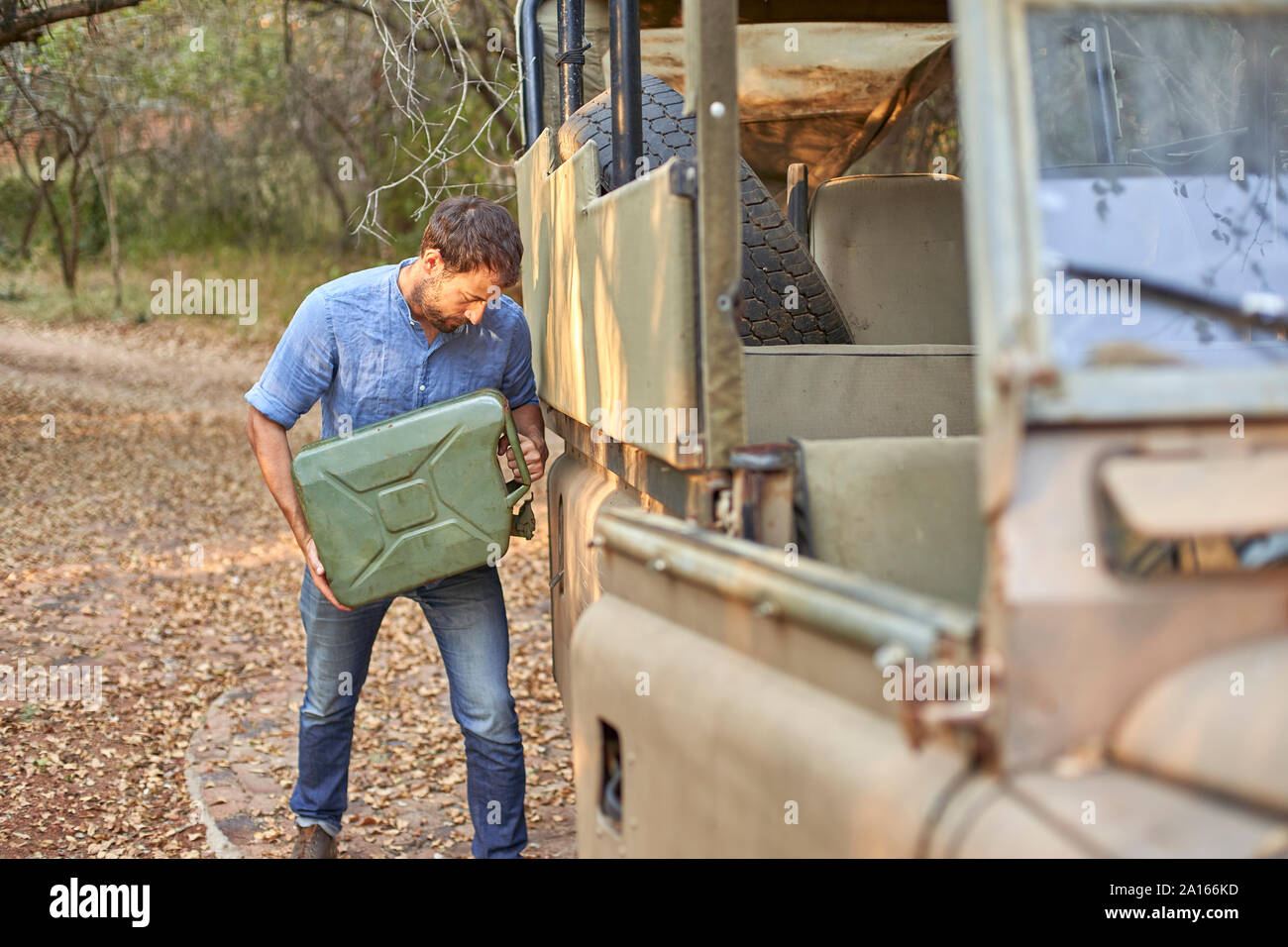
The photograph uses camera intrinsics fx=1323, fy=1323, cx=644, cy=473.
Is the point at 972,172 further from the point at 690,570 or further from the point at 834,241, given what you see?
the point at 834,241

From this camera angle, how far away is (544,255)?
4645 mm

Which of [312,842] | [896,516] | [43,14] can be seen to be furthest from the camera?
[43,14]

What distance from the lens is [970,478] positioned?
2715mm

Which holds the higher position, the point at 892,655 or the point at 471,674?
the point at 892,655

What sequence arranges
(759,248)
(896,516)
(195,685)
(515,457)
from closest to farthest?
(896,516)
(515,457)
(759,248)
(195,685)

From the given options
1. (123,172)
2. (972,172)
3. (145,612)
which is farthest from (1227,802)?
(123,172)

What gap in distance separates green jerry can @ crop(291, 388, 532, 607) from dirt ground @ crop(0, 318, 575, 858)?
4.85ft

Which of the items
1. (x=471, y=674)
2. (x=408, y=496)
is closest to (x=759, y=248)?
(x=408, y=496)

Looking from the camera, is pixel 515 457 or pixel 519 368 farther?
pixel 519 368

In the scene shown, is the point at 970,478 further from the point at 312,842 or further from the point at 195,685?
the point at 195,685

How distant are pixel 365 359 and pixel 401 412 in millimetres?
190

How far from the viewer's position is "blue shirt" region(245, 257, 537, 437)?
3.75 metres

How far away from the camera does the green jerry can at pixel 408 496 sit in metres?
3.51

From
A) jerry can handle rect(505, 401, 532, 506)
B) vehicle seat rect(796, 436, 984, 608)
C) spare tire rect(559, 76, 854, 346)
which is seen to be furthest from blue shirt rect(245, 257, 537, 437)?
vehicle seat rect(796, 436, 984, 608)
